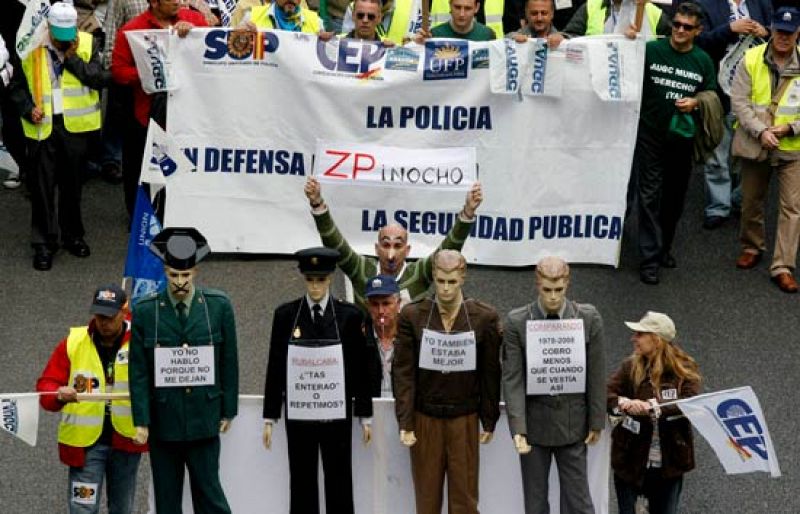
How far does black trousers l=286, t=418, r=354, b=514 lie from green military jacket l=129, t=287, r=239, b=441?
500 millimetres

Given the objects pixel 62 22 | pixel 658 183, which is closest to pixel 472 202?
pixel 658 183

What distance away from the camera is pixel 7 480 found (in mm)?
10914

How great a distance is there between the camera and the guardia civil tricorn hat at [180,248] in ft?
31.2

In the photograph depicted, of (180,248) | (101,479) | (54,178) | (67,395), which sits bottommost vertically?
(54,178)

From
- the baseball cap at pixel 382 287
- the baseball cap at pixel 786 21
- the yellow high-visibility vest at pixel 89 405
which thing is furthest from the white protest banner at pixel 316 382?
the baseball cap at pixel 786 21

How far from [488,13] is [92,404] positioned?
21.2 feet

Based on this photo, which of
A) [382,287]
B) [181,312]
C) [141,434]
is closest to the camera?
[141,434]

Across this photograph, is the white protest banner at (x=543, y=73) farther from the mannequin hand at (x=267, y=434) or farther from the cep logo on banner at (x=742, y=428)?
the mannequin hand at (x=267, y=434)

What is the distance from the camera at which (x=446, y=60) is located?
13.5 metres

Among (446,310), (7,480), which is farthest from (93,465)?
(446,310)

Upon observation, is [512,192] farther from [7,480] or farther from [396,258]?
[7,480]

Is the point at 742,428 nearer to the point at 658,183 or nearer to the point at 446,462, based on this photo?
Answer: the point at 446,462

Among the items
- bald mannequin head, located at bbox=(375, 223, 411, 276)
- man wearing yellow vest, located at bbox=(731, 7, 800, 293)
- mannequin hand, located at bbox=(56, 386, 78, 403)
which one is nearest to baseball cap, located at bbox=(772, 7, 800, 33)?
man wearing yellow vest, located at bbox=(731, 7, 800, 293)

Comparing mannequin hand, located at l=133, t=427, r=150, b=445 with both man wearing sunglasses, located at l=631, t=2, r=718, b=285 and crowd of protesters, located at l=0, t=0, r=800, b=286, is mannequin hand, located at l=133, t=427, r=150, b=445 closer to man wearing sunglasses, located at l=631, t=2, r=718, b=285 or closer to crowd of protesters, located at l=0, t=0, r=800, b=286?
crowd of protesters, located at l=0, t=0, r=800, b=286
